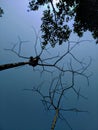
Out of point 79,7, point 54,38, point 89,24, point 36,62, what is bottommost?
point 36,62

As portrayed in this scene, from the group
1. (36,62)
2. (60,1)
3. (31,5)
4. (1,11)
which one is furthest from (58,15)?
(36,62)

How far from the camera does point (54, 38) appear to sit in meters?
7.43

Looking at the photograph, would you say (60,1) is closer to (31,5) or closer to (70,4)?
(70,4)

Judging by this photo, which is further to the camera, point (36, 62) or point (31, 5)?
point (31, 5)

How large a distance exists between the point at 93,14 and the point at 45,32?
1687 mm

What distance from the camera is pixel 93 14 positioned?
7.84 meters

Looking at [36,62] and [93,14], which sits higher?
[93,14]

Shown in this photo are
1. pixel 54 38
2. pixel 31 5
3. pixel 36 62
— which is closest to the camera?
pixel 36 62

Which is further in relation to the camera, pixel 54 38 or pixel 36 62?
pixel 54 38

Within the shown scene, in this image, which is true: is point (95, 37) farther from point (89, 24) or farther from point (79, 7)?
point (79, 7)

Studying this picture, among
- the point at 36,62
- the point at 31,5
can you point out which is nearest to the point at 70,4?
the point at 31,5

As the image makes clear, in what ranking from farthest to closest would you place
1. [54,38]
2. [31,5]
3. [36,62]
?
[31,5]
[54,38]
[36,62]

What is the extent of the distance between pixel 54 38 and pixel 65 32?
0.47 meters

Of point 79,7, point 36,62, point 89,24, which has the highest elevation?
point 79,7
